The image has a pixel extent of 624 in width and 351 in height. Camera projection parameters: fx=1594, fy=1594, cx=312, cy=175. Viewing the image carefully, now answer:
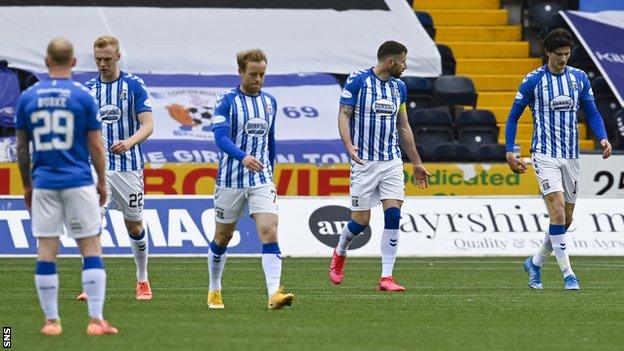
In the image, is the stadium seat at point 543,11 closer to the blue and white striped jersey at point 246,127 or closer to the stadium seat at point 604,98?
the stadium seat at point 604,98

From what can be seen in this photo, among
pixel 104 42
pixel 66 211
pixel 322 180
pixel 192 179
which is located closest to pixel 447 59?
pixel 322 180

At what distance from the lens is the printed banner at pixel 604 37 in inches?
1050

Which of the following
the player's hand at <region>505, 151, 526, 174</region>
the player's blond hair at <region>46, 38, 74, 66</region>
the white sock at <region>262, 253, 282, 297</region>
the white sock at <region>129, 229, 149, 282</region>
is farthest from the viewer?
the player's hand at <region>505, 151, 526, 174</region>

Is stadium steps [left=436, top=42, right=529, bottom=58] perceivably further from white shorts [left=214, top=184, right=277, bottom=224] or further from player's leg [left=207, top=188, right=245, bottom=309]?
white shorts [left=214, top=184, right=277, bottom=224]

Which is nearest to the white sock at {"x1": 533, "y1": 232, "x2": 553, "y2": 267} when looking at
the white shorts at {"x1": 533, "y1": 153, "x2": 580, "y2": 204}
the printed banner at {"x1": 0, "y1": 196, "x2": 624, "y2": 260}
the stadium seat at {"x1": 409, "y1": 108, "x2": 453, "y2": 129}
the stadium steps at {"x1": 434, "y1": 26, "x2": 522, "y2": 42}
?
the white shorts at {"x1": 533, "y1": 153, "x2": 580, "y2": 204}

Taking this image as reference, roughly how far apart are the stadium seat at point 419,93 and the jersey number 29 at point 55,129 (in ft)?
54.3

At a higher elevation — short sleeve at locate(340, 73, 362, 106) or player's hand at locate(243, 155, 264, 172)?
short sleeve at locate(340, 73, 362, 106)

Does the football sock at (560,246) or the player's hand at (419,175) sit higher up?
the player's hand at (419,175)

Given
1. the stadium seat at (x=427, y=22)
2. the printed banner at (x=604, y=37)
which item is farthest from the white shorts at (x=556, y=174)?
the stadium seat at (x=427, y=22)

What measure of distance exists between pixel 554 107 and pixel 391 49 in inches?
65.2

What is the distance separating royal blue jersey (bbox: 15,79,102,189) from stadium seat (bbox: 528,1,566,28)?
752 inches

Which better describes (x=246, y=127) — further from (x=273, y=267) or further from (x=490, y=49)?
(x=490, y=49)

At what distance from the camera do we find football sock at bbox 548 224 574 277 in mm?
15070

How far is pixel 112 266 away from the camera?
1847cm
